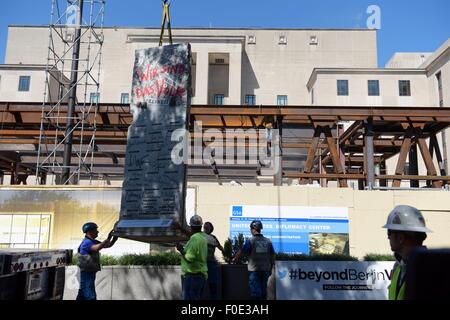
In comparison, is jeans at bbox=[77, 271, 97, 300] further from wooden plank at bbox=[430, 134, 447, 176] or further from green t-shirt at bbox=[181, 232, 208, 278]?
wooden plank at bbox=[430, 134, 447, 176]

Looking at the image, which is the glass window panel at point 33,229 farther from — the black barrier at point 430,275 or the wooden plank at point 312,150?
the black barrier at point 430,275

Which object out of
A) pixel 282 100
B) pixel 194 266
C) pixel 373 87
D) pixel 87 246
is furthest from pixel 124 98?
pixel 194 266

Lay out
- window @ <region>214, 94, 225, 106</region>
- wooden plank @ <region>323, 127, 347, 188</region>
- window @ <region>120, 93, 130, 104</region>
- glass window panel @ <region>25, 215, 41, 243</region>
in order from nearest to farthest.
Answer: glass window panel @ <region>25, 215, 41, 243</region>
wooden plank @ <region>323, 127, 347, 188</region>
window @ <region>214, 94, 225, 106</region>
window @ <region>120, 93, 130, 104</region>

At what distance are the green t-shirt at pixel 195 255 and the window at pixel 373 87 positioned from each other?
44764 millimetres

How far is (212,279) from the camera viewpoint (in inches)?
399

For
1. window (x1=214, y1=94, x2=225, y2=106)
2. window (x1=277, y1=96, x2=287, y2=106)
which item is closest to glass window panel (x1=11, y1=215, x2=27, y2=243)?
window (x1=214, y1=94, x2=225, y2=106)

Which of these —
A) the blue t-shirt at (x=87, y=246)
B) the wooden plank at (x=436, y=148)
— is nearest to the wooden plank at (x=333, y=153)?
the wooden plank at (x=436, y=148)

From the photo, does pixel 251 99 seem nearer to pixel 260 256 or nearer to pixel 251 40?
pixel 251 40

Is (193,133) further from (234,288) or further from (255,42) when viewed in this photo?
(255,42)

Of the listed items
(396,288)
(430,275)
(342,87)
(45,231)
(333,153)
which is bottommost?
(396,288)

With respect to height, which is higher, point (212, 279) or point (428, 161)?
point (428, 161)

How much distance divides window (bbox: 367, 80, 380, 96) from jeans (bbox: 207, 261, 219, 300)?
42560mm

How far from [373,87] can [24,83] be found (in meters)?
36.9

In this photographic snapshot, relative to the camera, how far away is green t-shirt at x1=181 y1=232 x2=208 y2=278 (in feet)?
25.0
